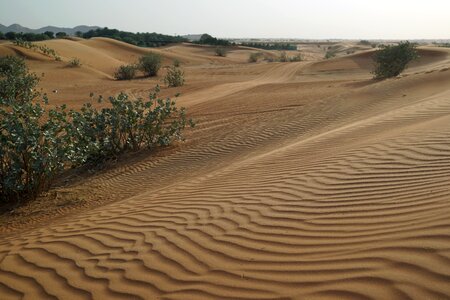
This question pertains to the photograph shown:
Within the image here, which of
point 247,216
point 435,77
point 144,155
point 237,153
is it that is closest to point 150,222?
point 247,216

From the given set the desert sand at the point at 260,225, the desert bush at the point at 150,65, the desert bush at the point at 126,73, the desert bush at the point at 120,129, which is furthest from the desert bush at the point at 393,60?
the desert bush at the point at 126,73

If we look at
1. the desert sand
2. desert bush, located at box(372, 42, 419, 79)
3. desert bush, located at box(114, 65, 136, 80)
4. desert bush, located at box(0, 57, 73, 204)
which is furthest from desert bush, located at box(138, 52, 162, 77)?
desert bush, located at box(0, 57, 73, 204)

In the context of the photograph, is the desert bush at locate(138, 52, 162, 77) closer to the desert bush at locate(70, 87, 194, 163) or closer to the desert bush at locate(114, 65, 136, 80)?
the desert bush at locate(114, 65, 136, 80)

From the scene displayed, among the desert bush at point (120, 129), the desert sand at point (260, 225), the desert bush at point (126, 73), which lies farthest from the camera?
the desert bush at point (126, 73)

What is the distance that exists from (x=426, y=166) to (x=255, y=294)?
3054 mm

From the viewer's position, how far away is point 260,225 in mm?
3873

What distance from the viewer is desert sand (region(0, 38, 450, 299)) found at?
9.16 feet

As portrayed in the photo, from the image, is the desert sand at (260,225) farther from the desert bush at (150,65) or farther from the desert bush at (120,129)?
the desert bush at (150,65)

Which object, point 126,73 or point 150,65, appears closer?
point 126,73

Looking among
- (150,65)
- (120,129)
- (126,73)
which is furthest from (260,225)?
(150,65)

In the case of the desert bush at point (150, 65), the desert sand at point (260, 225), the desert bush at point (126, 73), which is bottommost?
the desert sand at point (260, 225)

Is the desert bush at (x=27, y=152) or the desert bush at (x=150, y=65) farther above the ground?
the desert bush at (x=150, y=65)

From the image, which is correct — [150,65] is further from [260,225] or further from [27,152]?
[260,225]

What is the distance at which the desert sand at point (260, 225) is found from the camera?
2.79m
